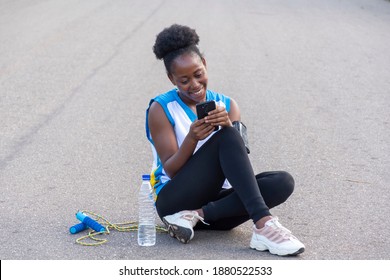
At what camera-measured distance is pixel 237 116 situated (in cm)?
527

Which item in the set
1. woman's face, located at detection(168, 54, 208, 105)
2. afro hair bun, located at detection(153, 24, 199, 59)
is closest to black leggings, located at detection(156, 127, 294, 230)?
woman's face, located at detection(168, 54, 208, 105)

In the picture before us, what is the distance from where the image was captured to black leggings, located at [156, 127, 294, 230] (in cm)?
477

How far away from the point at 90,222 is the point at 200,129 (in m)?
0.98

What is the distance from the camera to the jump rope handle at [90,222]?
16.9 feet

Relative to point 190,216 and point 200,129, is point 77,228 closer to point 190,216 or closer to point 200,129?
point 190,216

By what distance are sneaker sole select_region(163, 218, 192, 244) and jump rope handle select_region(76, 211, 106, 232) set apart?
1.45 ft

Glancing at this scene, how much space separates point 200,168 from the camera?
16.2 ft

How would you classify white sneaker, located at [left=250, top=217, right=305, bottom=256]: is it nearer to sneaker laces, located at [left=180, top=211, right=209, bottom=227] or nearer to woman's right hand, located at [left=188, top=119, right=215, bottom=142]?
sneaker laces, located at [left=180, top=211, right=209, bottom=227]

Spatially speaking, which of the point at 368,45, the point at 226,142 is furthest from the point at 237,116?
the point at 368,45

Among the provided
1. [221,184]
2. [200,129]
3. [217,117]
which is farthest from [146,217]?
[217,117]

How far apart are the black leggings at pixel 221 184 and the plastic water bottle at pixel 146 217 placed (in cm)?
11

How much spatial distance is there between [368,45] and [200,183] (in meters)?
9.47

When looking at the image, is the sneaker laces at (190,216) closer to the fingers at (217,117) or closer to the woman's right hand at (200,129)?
the woman's right hand at (200,129)
